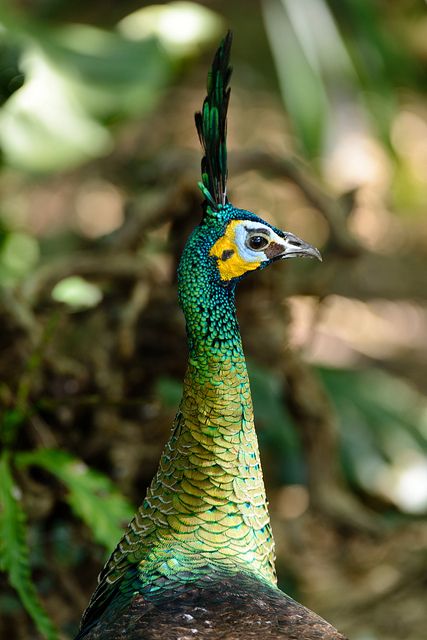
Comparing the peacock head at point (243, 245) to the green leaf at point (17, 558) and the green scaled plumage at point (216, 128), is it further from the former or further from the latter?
the green leaf at point (17, 558)

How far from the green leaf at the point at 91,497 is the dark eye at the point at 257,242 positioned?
1009mm

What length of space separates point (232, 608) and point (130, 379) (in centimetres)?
158

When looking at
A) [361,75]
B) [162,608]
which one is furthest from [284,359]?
[361,75]

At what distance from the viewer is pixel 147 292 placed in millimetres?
3422

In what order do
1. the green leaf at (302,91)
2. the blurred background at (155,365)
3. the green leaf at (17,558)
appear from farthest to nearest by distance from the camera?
the green leaf at (302,91)
the blurred background at (155,365)
the green leaf at (17,558)

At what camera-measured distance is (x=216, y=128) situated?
2.11 metres

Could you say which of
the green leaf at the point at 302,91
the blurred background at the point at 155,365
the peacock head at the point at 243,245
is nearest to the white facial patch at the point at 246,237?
the peacock head at the point at 243,245

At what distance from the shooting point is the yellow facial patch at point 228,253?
2.10 metres

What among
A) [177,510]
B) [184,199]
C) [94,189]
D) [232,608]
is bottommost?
[232,608]

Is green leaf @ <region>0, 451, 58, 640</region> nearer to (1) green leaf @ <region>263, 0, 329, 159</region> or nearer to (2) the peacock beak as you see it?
(2) the peacock beak

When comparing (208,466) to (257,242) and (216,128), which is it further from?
(216,128)

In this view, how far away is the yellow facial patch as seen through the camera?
210 cm

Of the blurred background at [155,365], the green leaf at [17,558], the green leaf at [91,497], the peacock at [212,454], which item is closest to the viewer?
the peacock at [212,454]

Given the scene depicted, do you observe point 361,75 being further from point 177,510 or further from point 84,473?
point 177,510
